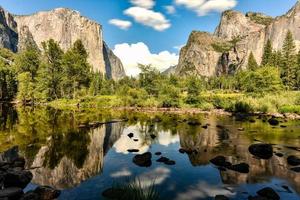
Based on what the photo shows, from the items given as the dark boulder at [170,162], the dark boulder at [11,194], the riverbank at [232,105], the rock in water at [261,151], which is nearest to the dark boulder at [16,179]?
the dark boulder at [11,194]

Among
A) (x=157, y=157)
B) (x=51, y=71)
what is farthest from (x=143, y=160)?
(x=51, y=71)

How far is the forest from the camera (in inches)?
2359

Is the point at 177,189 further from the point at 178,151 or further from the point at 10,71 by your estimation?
the point at 10,71

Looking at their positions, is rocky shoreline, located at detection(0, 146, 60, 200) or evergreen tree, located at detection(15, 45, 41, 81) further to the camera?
evergreen tree, located at detection(15, 45, 41, 81)

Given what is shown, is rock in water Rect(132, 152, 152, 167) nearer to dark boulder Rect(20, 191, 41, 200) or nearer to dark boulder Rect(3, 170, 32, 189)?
dark boulder Rect(3, 170, 32, 189)

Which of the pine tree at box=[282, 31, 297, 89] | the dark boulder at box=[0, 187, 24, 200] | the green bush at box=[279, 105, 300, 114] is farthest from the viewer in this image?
the pine tree at box=[282, 31, 297, 89]

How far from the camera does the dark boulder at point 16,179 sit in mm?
14078

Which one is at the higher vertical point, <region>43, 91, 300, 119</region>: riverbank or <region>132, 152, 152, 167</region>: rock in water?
<region>43, 91, 300, 119</region>: riverbank

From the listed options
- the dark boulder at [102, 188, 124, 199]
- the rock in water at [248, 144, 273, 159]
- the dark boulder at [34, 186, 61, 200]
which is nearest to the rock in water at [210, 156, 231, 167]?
the rock in water at [248, 144, 273, 159]

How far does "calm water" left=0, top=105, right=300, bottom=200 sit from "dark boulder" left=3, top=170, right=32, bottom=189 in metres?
0.49

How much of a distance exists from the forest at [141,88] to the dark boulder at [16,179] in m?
46.3

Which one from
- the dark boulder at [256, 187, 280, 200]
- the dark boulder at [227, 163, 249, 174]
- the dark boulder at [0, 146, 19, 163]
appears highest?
the dark boulder at [0, 146, 19, 163]

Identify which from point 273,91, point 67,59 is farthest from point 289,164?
point 67,59

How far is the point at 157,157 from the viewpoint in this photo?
2152 centimetres
